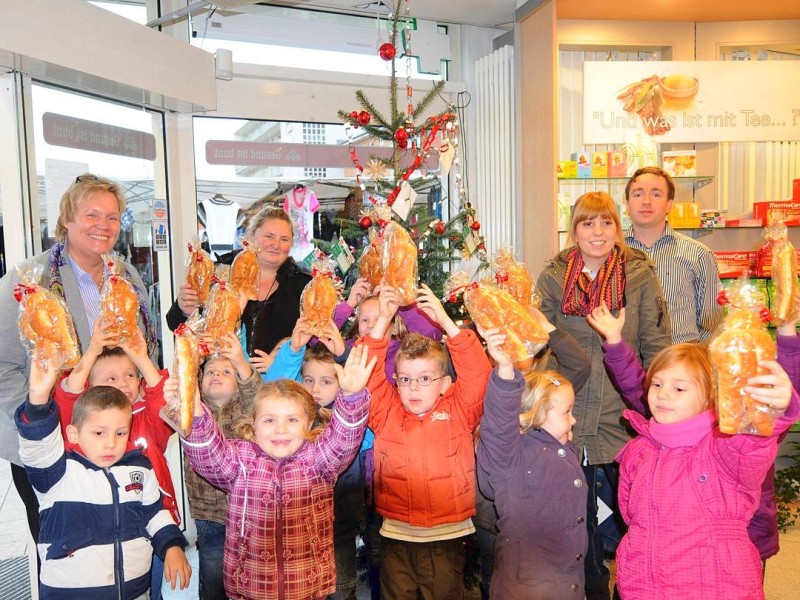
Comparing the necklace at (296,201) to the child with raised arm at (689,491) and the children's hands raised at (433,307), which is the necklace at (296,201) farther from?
the child with raised arm at (689,491)

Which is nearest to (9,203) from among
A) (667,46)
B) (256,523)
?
(256,523)

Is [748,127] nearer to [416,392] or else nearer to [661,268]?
[661,268]

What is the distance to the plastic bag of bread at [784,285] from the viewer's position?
6.83ft

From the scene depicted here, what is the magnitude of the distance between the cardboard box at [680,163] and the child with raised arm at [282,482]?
346 centimetres

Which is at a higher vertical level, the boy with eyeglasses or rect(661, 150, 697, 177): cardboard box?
rect(661, 150, 697, 177): cardboard box

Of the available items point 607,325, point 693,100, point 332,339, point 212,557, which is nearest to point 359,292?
point 332,339

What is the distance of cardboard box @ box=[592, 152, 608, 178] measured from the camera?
15.6 feet

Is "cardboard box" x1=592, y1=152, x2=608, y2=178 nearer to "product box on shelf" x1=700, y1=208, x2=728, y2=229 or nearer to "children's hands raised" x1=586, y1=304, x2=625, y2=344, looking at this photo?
"product box on shelf" x1=700, y1=208, x2=728, y2=229

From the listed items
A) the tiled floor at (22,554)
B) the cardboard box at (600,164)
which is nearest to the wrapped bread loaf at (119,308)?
the tiled floor at (22,554)

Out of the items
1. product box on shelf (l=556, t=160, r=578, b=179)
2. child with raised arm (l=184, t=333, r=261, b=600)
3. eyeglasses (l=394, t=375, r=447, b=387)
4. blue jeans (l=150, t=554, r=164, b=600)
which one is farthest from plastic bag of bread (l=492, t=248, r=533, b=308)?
product box on shelf (l=556, t=160, r=578, b=179)

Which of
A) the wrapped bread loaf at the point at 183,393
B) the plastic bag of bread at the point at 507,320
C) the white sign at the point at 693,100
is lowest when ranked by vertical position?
the wrapped bread loaf at the point at 183,393

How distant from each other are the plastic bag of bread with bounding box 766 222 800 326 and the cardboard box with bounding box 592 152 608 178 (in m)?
2.57

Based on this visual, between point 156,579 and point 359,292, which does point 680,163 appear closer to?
point 359,292

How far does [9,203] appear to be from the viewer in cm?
323
